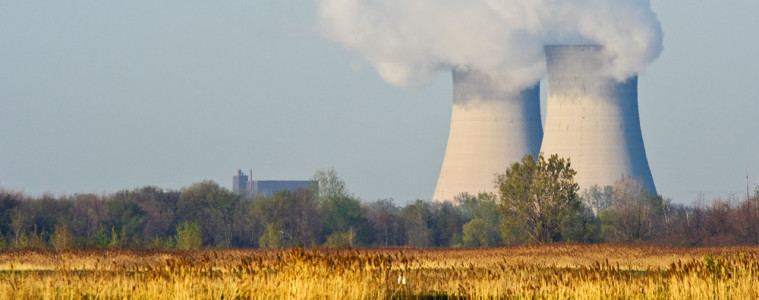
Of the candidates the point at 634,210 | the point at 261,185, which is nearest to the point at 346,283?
the point at 634,210

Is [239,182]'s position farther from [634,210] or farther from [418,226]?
[634,210]

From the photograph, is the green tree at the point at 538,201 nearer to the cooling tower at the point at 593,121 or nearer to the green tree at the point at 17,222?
the cooling tower at the point at 593,121

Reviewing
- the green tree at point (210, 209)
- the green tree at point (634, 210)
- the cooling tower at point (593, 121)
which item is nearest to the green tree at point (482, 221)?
the cooling tower at point (593, 121)

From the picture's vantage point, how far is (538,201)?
26.7 meters

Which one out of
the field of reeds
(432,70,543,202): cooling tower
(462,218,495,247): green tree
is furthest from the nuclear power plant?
the field of reeds

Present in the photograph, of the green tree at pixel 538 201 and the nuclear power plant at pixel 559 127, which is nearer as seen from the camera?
the green tree at pixel 538 201

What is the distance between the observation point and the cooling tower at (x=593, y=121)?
1502 inches

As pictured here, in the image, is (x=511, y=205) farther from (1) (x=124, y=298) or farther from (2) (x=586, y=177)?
(1) (x=124, y=298)

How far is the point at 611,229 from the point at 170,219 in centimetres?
1557

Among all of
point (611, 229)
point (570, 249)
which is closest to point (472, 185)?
point (611, 229)

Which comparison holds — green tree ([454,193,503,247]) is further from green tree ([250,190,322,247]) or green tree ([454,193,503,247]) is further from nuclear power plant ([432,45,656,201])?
green tree ([250,190,322,247])

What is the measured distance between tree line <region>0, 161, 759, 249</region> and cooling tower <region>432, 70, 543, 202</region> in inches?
36.7

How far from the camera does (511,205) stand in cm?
2711

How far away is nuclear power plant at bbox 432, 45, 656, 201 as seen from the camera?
126 feet
